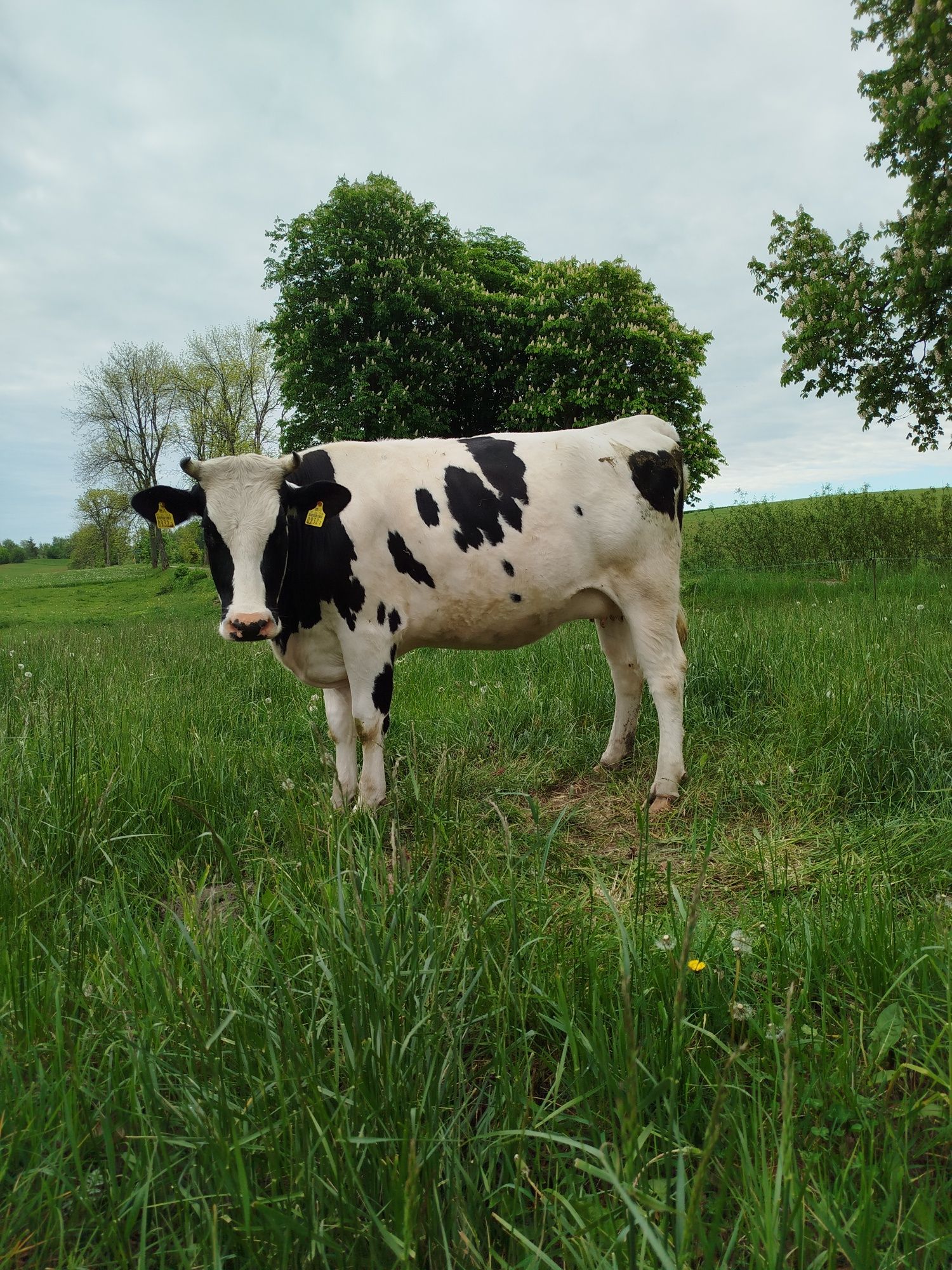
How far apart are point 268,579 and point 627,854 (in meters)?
2.33

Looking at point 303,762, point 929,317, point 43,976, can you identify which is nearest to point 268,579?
point 303,762

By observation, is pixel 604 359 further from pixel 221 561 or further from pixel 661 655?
pixel 221 561

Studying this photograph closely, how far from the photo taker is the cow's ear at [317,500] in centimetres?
405

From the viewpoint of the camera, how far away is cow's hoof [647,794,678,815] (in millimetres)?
4258

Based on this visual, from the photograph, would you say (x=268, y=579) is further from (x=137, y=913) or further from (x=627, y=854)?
(x=627, y=854)

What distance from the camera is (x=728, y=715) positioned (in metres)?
5.39

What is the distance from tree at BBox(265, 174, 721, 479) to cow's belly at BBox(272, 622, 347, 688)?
14158mm

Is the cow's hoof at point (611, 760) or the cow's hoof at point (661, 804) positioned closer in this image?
the cow's hoof at point (661, 804)

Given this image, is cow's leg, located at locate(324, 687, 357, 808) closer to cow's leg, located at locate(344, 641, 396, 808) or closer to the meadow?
cow's leg, located at locate(344, 641, 396, 808)

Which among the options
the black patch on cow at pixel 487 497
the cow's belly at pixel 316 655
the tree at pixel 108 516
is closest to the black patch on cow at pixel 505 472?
the black patch on cow at pixel 487 497

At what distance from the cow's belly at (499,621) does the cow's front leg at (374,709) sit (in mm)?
324

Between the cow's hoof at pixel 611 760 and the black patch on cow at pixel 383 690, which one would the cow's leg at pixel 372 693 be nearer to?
the black patch on cow at pixel 383 690

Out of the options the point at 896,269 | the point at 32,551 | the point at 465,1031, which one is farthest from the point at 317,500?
the point at 32,551

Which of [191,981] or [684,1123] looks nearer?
[684,1123]
